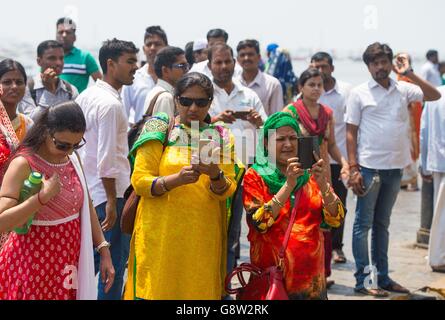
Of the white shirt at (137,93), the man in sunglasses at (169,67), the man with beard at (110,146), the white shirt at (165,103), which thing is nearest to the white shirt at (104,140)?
the man with beard at (110,146)

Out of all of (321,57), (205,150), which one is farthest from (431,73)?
(205,150)

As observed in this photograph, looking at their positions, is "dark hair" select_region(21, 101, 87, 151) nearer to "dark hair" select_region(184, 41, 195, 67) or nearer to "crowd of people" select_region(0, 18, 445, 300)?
"crowd of people" select_region(0, 18, 445, 300)

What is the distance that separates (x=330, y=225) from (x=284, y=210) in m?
0.33

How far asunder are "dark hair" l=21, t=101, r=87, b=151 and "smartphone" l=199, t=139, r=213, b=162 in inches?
25.9

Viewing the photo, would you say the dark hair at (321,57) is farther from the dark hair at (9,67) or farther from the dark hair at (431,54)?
the dark hair at (431,54)

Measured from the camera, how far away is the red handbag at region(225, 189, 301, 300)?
474 centimetres

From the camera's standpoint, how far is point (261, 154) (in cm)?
518

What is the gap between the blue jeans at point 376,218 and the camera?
7320 mm

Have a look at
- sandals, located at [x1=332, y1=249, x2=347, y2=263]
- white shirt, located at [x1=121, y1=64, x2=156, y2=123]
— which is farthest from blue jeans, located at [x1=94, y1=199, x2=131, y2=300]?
sandals, located at [x1=332, y1=249, x2=347, y2=263]

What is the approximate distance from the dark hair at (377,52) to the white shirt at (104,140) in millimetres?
2419

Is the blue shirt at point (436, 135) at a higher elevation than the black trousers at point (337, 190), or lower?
higher
